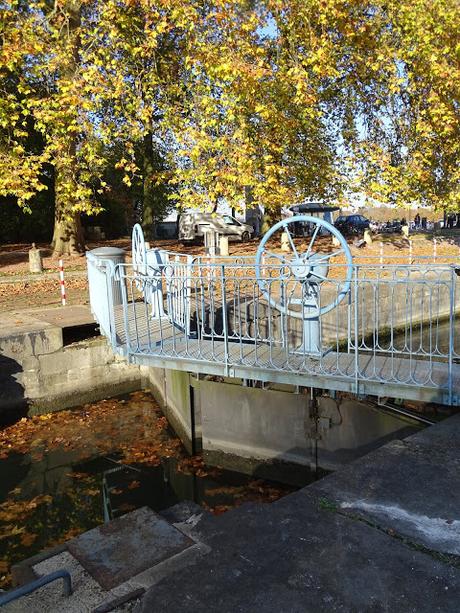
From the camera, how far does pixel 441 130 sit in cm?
1401

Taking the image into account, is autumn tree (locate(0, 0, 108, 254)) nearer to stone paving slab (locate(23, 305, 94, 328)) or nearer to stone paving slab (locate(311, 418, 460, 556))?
stone paving slab (locate(23, 305, 94, 328))

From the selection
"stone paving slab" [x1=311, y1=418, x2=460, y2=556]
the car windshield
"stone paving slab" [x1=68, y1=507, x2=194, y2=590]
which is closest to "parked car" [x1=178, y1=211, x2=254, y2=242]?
the car windshield

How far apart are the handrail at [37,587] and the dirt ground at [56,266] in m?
6.21

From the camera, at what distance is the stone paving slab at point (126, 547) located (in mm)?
2801

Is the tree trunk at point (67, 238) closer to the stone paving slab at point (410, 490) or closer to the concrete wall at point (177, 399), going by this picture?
the concrete wall at point (177, 399)

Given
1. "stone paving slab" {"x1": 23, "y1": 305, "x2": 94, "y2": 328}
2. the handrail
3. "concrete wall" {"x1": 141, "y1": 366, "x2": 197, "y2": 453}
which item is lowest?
"concrete wall" {"x1": 141, "y1": 366, "x2": 197, "y2": 453}

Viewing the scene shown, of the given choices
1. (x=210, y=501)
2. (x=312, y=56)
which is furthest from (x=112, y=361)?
(x=312, y=56)

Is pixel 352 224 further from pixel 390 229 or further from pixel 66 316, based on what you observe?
pixel 66 316

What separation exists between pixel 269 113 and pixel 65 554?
11.7m

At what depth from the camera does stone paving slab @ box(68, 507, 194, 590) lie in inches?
110

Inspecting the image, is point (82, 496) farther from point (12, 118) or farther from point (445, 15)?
point (445, 15)

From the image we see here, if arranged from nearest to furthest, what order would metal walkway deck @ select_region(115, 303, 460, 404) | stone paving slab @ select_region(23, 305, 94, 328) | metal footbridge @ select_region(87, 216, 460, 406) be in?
metal walkway deck @ select_region(115, 303, 460, 404) → metal footbridge @ select_region(87, 216, 460, 406) → stone paving slab @ select_region(23, 305, 94, 328)

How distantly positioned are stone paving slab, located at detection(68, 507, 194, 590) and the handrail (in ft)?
0.58

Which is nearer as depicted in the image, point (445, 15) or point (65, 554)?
point (65, 554)
